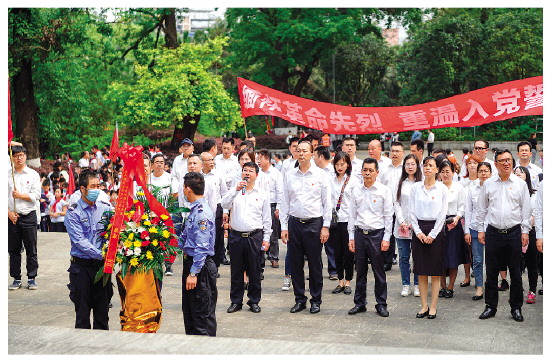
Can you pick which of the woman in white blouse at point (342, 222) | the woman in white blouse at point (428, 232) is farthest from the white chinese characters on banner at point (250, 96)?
the woman in white blouse at point (428, 232)

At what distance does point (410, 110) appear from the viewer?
339 inches

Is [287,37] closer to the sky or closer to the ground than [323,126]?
closer to the sky

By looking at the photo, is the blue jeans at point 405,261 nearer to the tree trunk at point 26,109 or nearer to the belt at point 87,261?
the belt at point 87,261

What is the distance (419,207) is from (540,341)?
6.20 ft

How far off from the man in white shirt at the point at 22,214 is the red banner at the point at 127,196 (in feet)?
10.6

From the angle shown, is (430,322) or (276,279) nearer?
(430,322)

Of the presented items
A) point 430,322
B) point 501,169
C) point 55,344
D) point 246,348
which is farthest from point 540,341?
point 55,344

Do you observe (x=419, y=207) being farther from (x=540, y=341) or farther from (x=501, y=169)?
(x=540, y=341)

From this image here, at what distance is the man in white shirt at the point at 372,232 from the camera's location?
771cm

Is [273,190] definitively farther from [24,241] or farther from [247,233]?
[24,241]

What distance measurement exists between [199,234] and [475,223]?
3.79 m

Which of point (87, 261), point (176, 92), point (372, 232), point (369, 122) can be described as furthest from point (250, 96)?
point (176, 92)

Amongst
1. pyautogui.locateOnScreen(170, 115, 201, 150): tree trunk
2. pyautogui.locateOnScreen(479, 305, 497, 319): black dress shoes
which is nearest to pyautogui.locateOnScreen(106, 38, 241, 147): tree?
pyautogui.locateOnScreen(170, 115, 201, 150): tree trunk

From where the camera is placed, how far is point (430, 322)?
24.1 feet
